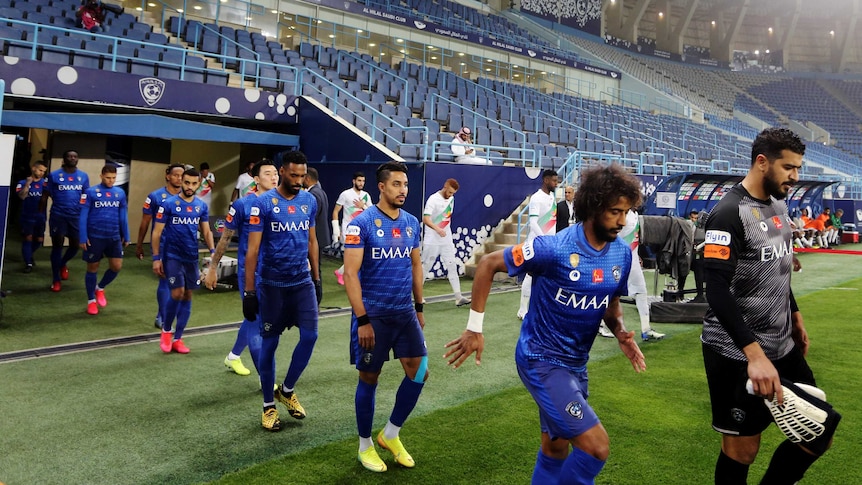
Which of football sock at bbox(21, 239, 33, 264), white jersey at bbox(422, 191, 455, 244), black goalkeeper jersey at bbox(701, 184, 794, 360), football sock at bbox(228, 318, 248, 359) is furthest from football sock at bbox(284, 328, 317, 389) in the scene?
football sock at bbox(21, 239, 33, 264)

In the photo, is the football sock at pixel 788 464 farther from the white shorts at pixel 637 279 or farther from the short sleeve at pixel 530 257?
the white shorts at pixel 637 279

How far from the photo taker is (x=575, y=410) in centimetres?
271

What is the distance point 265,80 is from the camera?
15.3 metres

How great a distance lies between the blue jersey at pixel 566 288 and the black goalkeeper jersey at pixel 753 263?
493 millimetres

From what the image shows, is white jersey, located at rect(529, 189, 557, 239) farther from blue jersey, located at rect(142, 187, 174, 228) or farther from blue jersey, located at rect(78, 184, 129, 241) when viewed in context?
blue jersey, located at rect(78, 184, 129, 241)

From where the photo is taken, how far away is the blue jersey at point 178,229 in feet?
21.8

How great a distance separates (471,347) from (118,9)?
57.0 ft

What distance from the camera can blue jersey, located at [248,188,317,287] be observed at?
15.2 ft

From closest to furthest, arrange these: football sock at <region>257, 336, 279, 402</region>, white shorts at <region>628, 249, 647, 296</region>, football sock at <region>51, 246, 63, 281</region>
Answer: football sock at <region>257, 336, 279, 402</region>
white shorts at <region>628, 249, 647, 296</region>
football sock at <region>51, 246, 63, 281</region>

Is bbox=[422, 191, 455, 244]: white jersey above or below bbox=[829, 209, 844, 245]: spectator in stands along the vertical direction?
below

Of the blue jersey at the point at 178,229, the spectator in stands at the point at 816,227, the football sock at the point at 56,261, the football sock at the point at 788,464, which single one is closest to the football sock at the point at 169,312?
the blue jersey at the point at 178,229

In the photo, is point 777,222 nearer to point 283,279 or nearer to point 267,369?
point 283,279

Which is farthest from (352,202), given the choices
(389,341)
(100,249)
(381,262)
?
(389,341)

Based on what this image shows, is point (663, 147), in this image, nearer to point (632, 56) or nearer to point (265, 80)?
point (265, 80)
